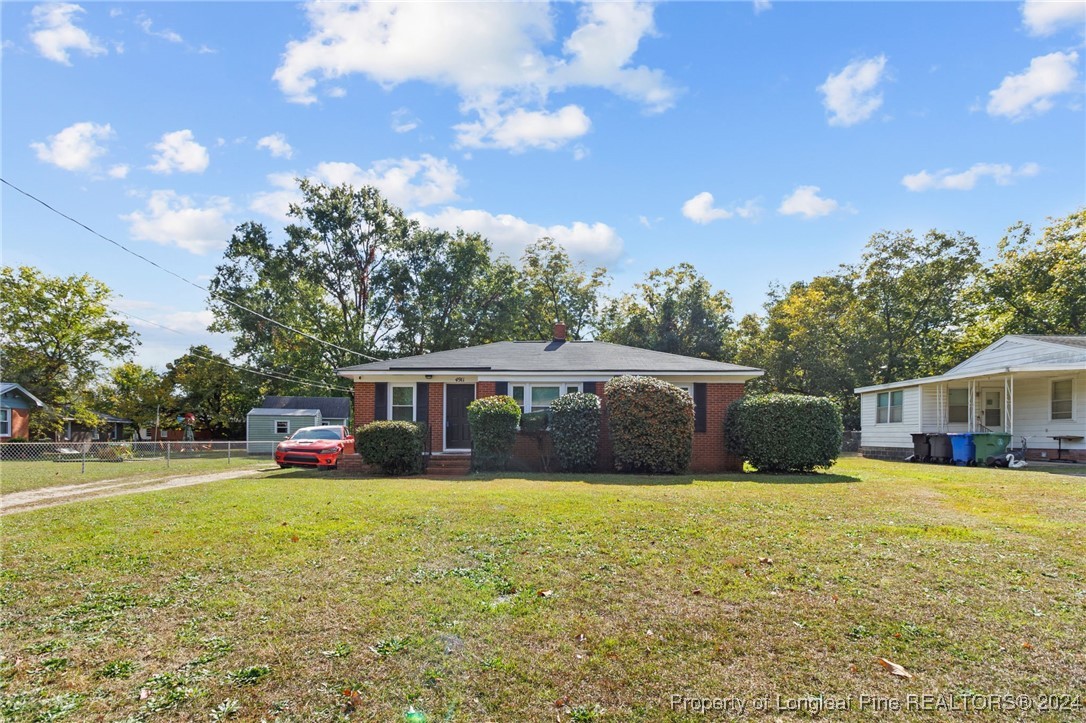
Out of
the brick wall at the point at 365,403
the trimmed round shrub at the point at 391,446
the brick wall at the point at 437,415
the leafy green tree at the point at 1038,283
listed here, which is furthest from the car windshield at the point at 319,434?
the leafy green tree at the point at 1038,283

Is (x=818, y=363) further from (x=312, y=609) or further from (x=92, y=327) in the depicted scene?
(x=92, y=327)

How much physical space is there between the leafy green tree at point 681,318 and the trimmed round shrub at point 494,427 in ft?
69.8

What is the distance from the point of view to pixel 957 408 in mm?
20422

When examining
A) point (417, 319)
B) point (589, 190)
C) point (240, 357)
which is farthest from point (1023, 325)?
point (240, 357)

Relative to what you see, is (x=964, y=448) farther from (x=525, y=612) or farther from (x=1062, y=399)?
(x=525, y=612)

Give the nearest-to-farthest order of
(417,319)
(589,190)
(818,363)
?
(589,190) → (818,363) → (417,319)

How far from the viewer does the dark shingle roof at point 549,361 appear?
16000 mm

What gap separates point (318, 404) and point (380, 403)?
19742 mm

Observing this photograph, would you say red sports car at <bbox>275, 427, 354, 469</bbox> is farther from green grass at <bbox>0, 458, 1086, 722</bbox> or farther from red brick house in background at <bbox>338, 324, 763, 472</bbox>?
green grass at <bbox>0, 458, 1086, 722</bbox>

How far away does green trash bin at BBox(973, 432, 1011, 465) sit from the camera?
16.4m

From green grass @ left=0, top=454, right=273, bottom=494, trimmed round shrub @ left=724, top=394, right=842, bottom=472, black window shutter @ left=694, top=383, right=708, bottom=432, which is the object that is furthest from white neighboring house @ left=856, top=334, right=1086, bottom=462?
green grass @ left=0, top=454, right=273, bottom=494

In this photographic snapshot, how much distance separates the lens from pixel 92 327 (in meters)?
→ 34.5

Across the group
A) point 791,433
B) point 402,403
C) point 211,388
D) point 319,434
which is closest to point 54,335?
point 211,388

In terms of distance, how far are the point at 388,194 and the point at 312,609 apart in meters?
39.0
